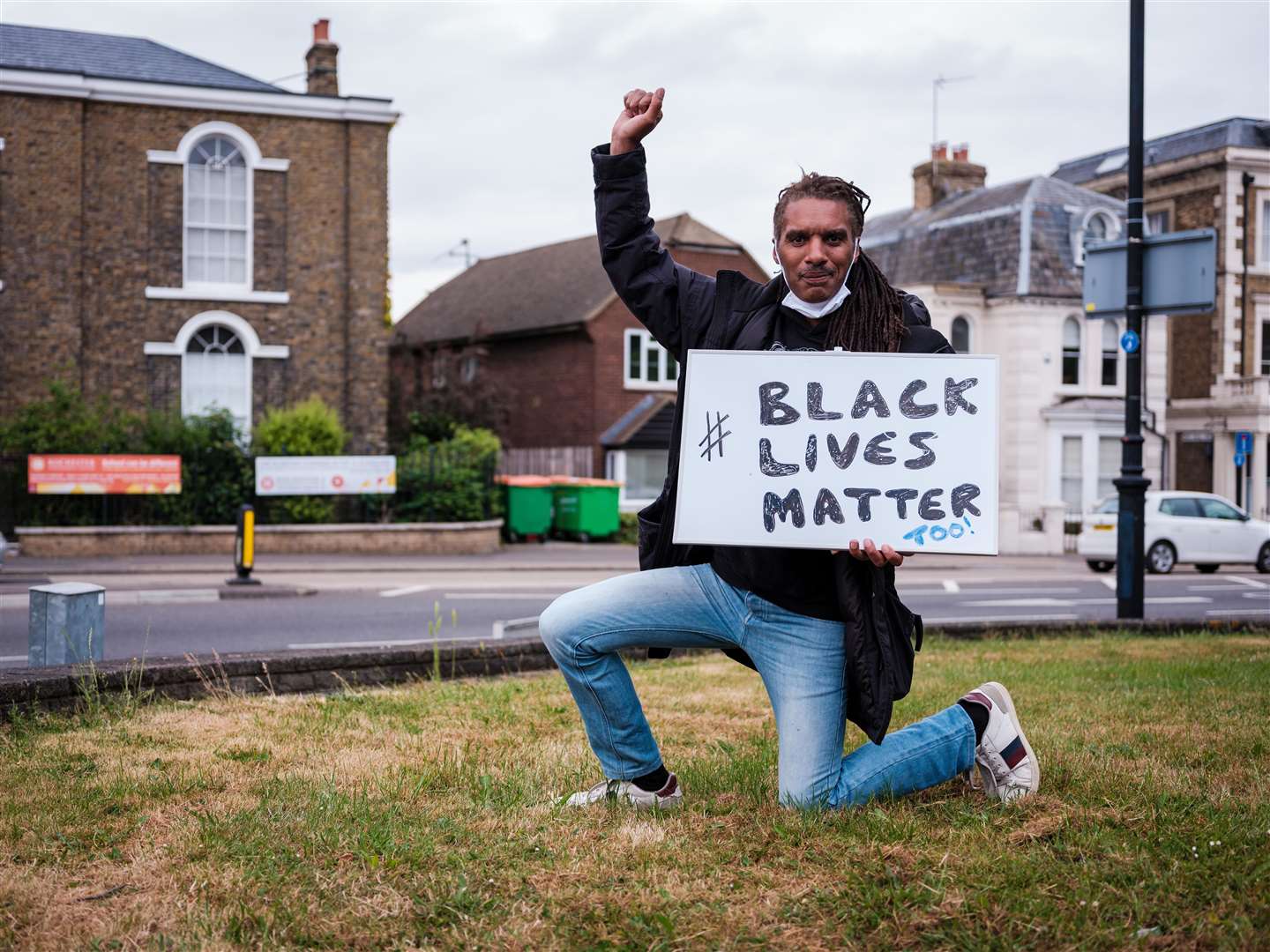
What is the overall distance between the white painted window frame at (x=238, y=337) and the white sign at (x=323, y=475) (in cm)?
246

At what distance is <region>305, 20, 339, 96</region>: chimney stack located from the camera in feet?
87.1

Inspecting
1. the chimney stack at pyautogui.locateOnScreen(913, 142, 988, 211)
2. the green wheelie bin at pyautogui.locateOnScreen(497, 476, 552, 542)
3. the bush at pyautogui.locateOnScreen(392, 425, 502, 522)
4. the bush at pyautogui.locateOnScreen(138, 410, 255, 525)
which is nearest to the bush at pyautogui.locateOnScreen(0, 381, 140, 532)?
the bush at pyautogui.locateOnScreen(138, 410, 255, 525)

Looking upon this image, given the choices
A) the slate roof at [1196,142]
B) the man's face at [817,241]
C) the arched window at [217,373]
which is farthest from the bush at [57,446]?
the slate roof at [1196,142]

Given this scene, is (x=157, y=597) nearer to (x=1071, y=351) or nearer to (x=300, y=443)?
(x=300, y=443)

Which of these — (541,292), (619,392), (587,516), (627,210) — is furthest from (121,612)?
(541,292)

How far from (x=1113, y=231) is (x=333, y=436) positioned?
21.8 metres

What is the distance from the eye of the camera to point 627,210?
4293 millimetres

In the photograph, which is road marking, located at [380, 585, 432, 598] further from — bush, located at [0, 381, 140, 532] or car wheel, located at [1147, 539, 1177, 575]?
car wheel, located at [1147, 539, 1177, 575]

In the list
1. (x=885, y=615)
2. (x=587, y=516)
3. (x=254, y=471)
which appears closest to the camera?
(x=885, y=615)

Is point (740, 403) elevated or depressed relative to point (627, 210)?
depressed

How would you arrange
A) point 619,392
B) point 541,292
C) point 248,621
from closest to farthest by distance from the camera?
point 248,621 → point 619,392 → point 541,292

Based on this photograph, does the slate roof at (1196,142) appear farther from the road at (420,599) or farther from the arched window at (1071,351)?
the road at (420,599)

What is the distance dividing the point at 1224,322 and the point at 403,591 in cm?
2972

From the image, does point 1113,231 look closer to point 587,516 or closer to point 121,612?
point 587,516
